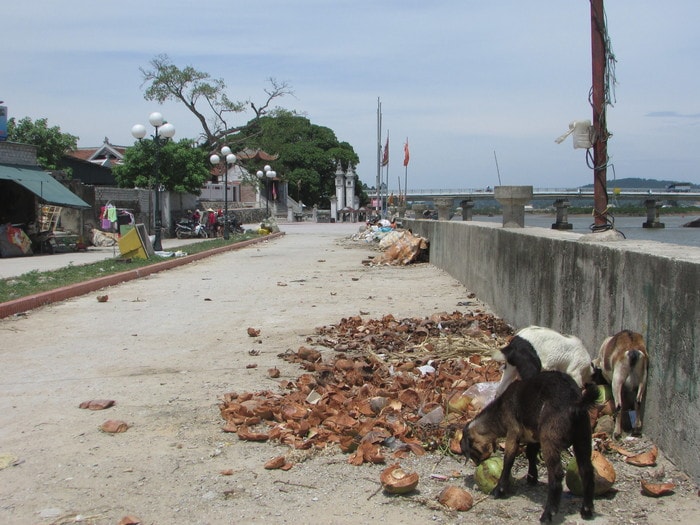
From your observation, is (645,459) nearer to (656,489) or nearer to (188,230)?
(656,489)

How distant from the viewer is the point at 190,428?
464cm

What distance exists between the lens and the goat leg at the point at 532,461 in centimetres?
359

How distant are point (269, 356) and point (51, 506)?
337cm

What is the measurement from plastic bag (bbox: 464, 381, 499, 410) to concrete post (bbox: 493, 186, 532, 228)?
5.15 meters

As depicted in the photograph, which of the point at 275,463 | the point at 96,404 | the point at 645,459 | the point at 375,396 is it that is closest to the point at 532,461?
the point at 645,459

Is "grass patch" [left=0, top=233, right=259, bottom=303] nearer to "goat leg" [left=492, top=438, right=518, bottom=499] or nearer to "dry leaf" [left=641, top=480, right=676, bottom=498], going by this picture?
"goat leg" [left=492, top=438, right=518, bottom=499]

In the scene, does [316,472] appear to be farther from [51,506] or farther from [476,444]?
[51,506]

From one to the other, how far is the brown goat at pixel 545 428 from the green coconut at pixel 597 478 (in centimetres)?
18

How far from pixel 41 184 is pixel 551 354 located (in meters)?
19.9

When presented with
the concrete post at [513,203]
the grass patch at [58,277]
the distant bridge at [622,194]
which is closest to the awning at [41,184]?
the grass patch at [58,277]

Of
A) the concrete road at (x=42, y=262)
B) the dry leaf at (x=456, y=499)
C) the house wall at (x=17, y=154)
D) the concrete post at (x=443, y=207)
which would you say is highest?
the house wall at (x=17, y=154)

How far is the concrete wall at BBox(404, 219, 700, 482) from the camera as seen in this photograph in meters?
3.58

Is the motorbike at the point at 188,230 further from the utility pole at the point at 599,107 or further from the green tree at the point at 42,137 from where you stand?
the utility pole at the point at 599,107

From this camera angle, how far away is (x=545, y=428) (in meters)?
3.23
